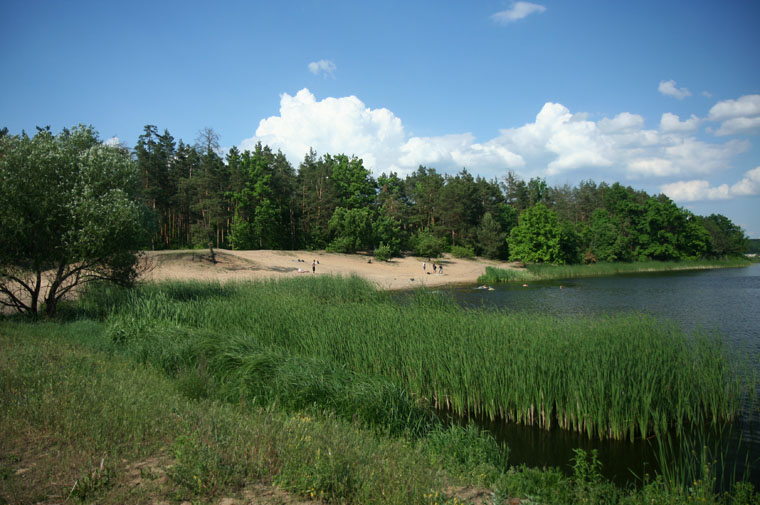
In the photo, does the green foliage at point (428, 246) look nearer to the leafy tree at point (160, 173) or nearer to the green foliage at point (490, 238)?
the green foliage at point (490, 238)

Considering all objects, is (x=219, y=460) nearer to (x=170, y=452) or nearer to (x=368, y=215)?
(x=170, y=452)

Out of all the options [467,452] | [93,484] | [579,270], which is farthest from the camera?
[579,270]

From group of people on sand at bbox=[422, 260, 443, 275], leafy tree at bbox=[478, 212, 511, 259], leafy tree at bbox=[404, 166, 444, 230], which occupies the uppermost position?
leafy tree at bbox=[404, 166, 444, 230]

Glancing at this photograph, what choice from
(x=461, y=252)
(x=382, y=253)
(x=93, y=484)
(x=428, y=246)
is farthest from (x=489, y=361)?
(x=461, y=252)

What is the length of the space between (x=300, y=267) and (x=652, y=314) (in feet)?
97.0

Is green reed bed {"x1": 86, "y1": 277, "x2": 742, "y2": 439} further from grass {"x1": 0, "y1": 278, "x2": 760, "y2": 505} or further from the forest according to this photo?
the forest

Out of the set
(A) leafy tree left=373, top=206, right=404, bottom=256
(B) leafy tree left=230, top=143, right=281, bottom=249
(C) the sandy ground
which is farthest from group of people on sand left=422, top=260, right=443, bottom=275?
(B) leafy tree left=230, top=143, right=281, bottom=249

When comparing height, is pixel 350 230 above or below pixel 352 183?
below

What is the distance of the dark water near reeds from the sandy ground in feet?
28.9

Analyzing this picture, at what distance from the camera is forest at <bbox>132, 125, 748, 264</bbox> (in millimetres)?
52281

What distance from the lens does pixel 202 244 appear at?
48438mm

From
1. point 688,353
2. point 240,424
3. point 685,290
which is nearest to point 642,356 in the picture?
point 688,353

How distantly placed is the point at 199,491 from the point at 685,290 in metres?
35.7

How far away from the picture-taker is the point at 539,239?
187ft
